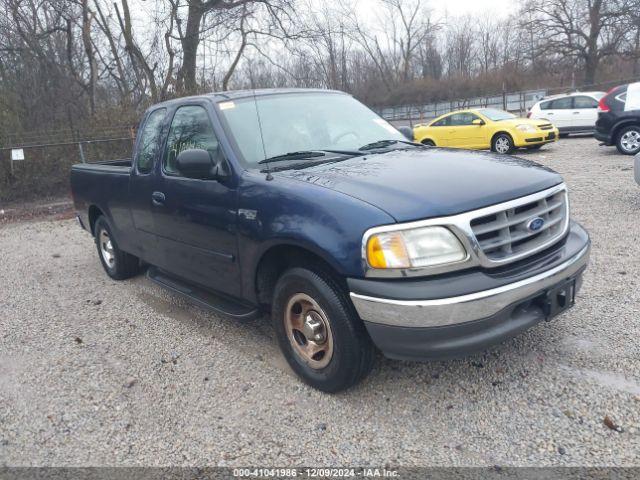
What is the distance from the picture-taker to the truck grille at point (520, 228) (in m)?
2.78

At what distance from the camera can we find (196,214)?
12.8 ft

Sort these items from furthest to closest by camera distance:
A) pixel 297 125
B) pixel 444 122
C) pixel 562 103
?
pixel 562 103
pixel 444 122
pixel 297 125

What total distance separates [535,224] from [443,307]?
87cm

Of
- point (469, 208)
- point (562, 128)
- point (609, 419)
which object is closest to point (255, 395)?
point (469, 208)

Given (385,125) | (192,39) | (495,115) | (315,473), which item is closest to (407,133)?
(385,125)

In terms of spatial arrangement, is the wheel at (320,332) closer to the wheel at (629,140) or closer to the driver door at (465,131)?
the wheel at (629,140)

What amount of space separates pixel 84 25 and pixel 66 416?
18948 millimetres

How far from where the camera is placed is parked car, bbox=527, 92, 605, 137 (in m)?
17.1

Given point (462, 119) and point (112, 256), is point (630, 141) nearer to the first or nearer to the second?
point (462, 119)


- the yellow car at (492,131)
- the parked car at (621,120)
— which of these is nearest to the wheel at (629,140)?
the parked car at (621,120)

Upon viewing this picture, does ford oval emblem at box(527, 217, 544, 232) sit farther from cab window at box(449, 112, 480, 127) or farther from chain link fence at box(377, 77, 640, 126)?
chain link fence at box(377, 77, 640, 126)

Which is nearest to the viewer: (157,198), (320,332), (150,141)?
(320,332)

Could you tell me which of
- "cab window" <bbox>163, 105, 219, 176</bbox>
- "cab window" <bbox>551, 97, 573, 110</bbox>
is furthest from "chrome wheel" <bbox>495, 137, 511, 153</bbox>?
"cab window" <bbox>163, 105, 219, 176</bbox>

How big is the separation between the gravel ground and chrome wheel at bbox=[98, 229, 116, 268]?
1.21m
